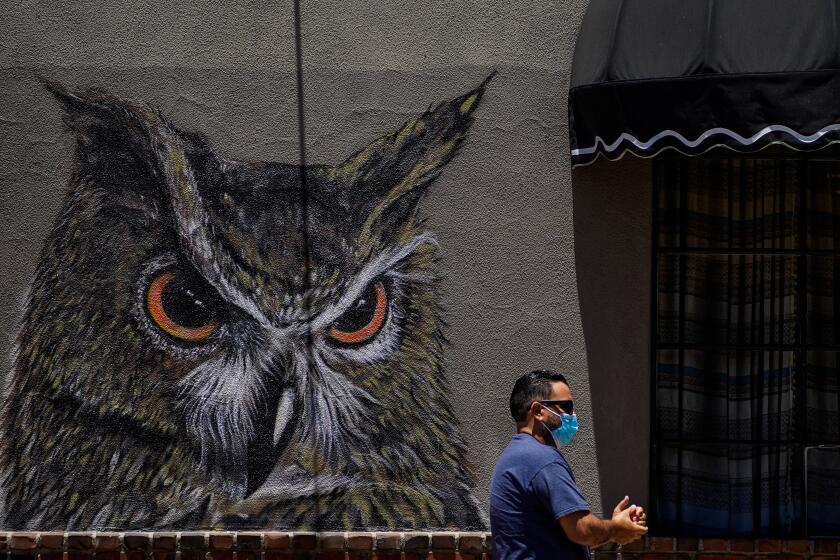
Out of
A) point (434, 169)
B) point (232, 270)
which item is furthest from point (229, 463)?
point (434, 169)

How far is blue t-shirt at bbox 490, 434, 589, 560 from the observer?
4398 mm

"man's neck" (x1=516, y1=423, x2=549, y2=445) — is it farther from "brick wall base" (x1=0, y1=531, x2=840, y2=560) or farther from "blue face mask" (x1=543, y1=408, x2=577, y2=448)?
"brick wall base" (x1=0, y1=531, x2=840, y2=560)

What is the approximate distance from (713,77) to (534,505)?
2.61 meters

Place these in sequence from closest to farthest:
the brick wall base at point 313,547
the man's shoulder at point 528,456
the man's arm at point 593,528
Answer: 1. the man's arm at point 593,528
2. the man's shoulder at point 528,456
3. the brick wall base at point 313,547

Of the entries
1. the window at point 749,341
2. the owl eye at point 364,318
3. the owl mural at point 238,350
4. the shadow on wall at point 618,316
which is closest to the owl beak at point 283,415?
the owl mural at point 238,350

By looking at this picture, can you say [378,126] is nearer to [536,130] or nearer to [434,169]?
[434,169]

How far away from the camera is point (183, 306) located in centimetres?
704

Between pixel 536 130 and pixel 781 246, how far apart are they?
1.53 meters

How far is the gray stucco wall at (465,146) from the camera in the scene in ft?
22.8

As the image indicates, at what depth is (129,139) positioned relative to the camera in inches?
279

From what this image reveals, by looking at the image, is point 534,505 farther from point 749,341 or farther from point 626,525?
point 749,341

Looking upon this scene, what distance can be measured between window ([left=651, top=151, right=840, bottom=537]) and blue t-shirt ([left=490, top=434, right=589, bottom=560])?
2.60m

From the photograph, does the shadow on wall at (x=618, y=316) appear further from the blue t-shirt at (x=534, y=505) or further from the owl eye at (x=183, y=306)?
the blue t-shirt at (x=534, y=505)

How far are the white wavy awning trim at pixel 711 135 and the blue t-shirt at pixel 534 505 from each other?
2195mm
